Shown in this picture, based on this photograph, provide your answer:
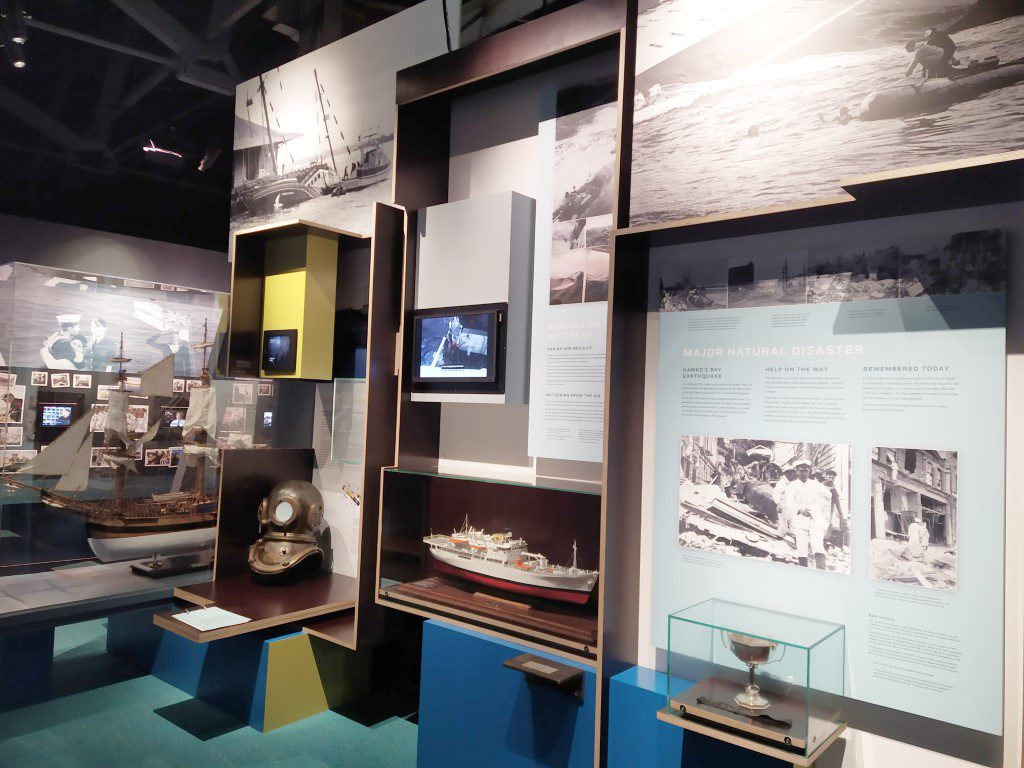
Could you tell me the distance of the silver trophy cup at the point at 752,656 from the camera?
74.3 inches

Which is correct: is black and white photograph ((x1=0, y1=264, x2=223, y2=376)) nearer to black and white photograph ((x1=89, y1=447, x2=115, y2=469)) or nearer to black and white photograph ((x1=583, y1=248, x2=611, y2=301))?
black and white photograph ((x1=89, y1=447, x2=115, y2=469))

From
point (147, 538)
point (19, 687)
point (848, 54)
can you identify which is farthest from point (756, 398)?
point (19, 687)

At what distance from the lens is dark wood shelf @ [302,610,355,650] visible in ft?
10.9

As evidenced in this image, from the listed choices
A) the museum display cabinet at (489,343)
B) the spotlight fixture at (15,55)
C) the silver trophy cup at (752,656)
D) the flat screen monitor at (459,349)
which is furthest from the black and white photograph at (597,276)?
the spotlight fixture at (15,55)

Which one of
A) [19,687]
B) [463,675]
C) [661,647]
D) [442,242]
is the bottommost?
[19,687]

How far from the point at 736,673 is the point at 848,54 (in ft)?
5.88

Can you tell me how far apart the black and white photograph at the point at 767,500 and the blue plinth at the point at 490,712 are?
0.63m

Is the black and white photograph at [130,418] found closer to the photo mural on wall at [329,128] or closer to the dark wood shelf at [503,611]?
the photo mural on wall at [329,128]

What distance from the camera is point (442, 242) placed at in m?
3.19

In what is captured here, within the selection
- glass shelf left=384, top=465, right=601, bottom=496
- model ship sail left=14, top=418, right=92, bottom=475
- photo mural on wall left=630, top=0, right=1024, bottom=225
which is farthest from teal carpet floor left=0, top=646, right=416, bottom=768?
photo mural on wall left=630, top=0, right=1024, bottom=225

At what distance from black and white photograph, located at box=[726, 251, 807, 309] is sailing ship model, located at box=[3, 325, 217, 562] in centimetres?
305

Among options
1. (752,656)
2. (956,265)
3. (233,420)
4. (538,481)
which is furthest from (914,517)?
(233,420)

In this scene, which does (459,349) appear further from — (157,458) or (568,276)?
(157,458)

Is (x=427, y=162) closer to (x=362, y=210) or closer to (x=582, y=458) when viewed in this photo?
(x=362, y=210)
